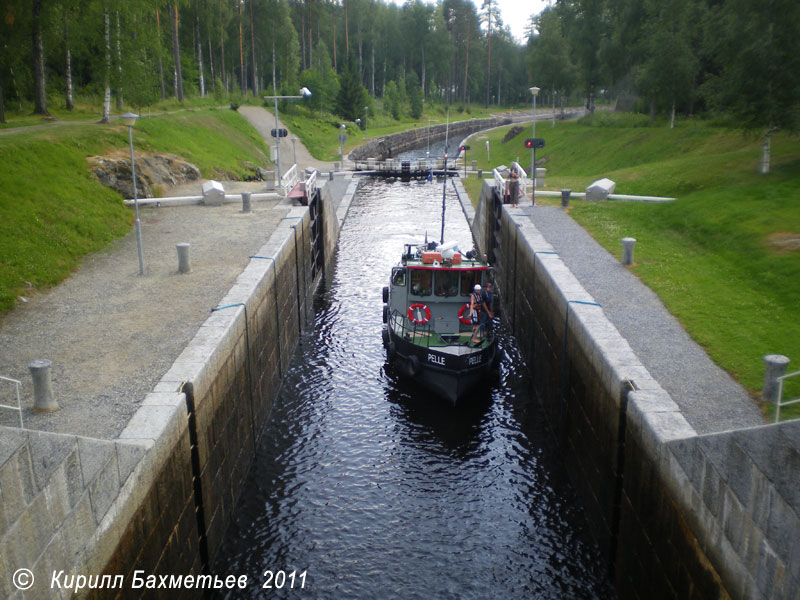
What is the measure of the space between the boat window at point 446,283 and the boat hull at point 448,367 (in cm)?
195

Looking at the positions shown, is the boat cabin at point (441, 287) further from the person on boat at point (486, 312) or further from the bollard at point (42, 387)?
the bollard at point (42, 387)

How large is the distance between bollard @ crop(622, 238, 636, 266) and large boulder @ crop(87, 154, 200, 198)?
65.8 feet

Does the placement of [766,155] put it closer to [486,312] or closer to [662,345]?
[486,312]

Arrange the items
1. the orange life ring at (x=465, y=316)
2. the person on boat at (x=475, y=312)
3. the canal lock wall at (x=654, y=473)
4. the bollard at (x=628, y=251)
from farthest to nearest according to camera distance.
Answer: the bollard at (x=628, y=251) → the orange life ring at (x=465, y=316) → the person on boat at (x=475, y=312) → the canal lock wall at (x=654, y=473)

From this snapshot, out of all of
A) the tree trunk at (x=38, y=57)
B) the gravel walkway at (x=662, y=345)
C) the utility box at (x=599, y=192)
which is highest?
the tree trunk at (x=38, y=57)

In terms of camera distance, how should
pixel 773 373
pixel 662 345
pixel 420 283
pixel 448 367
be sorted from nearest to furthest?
pixel 773 373 → pixel 662 345 → pixel 448 367 → pixel 420 283

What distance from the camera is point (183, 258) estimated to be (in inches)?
814

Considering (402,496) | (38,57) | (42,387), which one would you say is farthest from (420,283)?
(38,57)

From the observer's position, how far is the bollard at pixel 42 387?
1152 cm

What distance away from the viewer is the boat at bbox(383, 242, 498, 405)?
63.1 ft

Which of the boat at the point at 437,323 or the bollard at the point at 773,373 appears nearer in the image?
the bollard at the point at 773,373

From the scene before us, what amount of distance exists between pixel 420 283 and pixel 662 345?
7859 millimetres

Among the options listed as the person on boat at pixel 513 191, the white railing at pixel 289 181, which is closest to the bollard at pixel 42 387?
the white railing at pixel 289 181

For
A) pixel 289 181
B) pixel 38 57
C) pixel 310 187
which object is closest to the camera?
pixel 310 187
